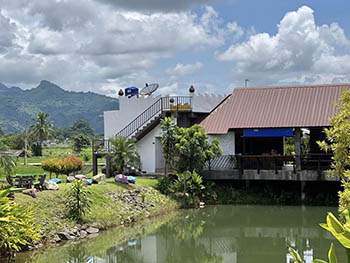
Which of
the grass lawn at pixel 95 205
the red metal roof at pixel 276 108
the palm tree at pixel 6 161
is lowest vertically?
the grass lawn at pixel 95 205

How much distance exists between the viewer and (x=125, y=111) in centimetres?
2766

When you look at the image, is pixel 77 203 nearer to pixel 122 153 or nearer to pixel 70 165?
pixel 122 153

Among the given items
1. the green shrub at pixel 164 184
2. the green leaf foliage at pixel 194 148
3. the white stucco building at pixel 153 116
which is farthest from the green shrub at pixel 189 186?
the white stucco building at pixel 153 116

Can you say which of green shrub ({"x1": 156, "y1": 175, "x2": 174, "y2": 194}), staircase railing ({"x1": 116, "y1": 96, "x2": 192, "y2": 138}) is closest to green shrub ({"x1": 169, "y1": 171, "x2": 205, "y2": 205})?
green shrub ({"x1": 156, "y1": 175, "x2": 174, "y2": 194})

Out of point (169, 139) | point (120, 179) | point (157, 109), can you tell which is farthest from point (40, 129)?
point (120, 179)

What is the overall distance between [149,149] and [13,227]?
13.6 metres

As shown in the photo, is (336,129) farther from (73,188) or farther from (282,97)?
(282,97)

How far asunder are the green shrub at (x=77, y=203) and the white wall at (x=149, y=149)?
8.86m

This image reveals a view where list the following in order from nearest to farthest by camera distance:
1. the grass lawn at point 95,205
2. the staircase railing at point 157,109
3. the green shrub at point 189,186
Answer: the grass lawn at point 95,205 → the green shrub at point 189,186 → the staircase railing at point 157,109

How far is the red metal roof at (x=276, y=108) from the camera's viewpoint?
2281 cm

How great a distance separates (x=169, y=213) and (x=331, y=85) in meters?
10.5

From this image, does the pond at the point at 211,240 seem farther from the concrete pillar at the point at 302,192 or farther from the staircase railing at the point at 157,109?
the staircase railing at the point at 157,109

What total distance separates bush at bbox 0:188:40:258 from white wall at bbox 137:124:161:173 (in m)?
12.1

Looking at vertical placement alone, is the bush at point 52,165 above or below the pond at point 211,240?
above
